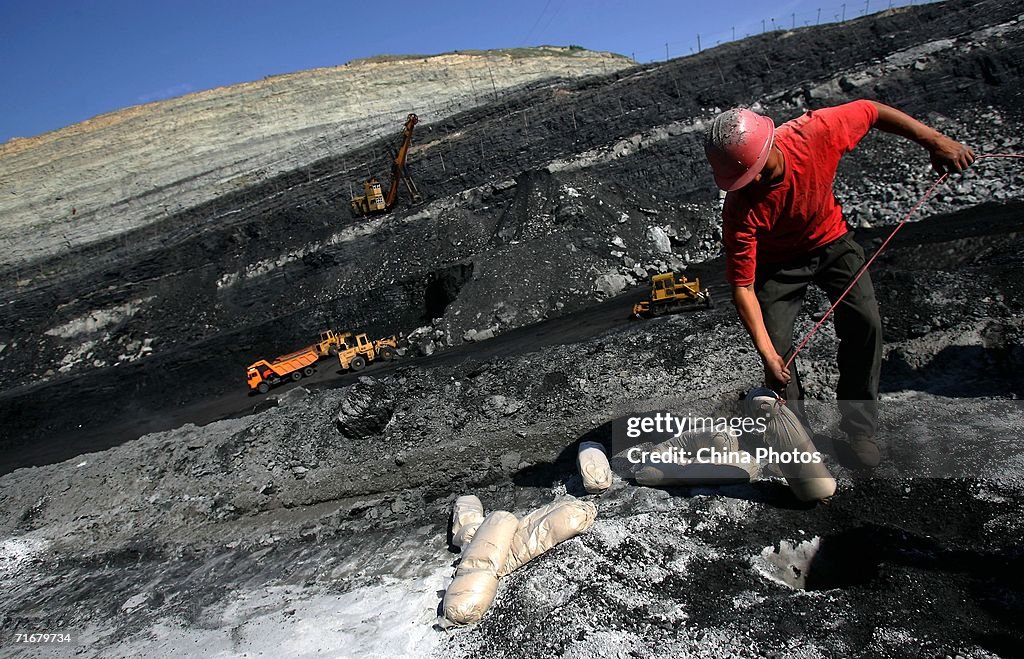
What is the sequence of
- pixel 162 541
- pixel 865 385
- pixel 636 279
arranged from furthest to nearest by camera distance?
pixel 636 279
pixel 162 541
pixel 865 385

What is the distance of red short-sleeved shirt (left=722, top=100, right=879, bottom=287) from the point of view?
9.31ft

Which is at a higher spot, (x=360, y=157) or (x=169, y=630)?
(x=360, y=157)

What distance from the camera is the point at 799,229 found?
3.04 m

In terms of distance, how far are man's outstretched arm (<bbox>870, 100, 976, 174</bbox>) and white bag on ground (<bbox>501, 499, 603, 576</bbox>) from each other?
2561 mm

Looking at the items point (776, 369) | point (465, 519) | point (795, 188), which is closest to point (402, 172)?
point (465, 519)

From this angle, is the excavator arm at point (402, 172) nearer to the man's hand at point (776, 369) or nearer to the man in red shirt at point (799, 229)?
the man in red shirt at point (799, 229)

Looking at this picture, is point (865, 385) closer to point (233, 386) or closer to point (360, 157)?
point (233, 386)

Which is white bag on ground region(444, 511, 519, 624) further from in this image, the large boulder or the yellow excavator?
the yellow excavator

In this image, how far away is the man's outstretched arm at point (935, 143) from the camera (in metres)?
2.81

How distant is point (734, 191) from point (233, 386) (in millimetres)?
14954

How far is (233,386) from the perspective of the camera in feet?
49.4

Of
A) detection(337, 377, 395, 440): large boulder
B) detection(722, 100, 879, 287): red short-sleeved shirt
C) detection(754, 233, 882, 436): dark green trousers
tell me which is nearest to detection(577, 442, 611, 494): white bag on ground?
detection(754, 233, 882, 436): dark green trousers

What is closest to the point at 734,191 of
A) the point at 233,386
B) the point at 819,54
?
the point at 233,386

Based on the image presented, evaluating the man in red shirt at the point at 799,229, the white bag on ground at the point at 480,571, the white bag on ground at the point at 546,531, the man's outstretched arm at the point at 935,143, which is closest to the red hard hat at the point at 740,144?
the man in red shirt at the point at 799,229
